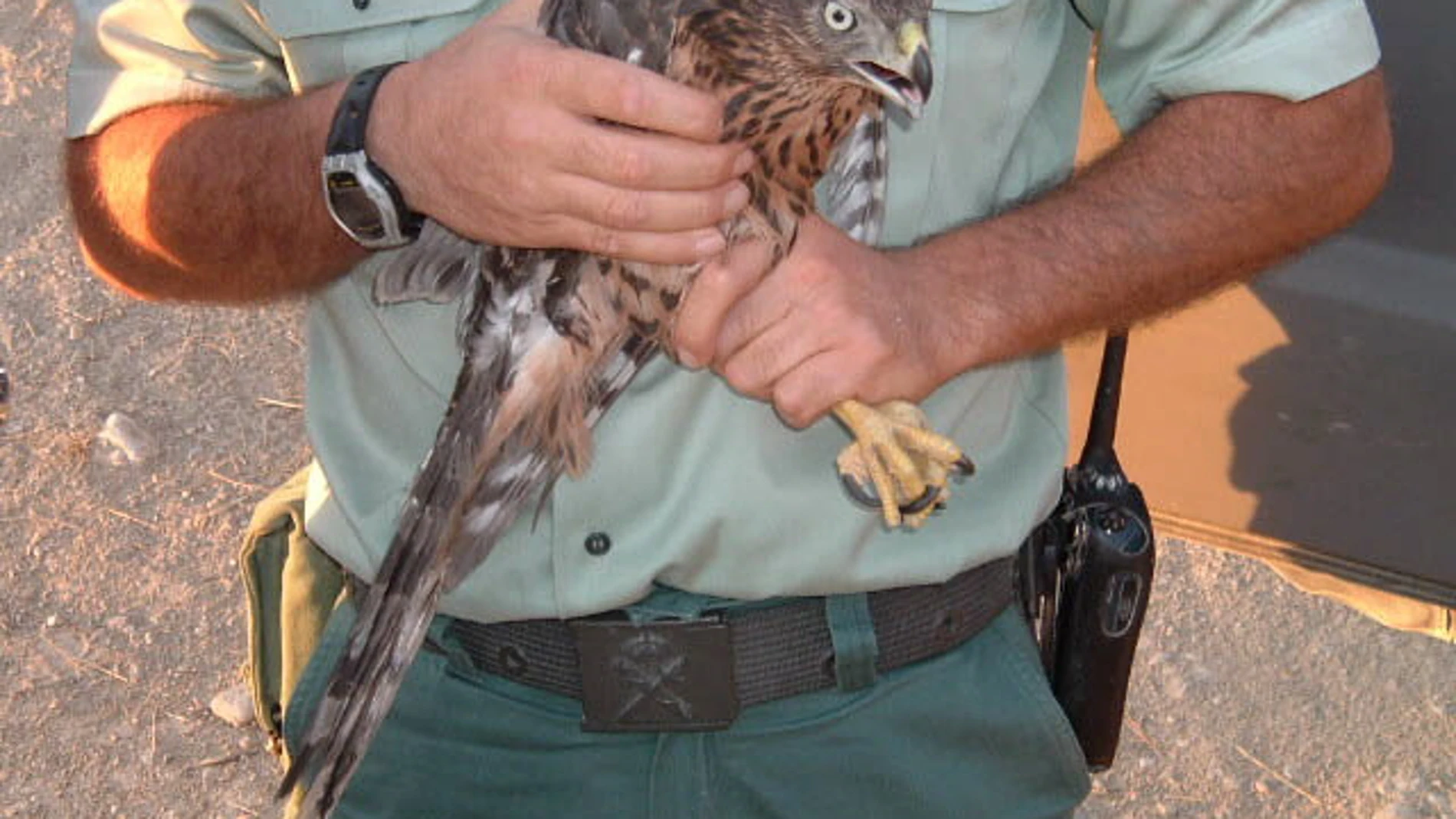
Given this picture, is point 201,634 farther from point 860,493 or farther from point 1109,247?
point 1109,247

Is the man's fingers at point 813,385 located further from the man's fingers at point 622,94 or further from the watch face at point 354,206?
the watch face at point 354,206

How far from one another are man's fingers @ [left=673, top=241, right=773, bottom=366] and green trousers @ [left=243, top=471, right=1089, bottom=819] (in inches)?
17.8

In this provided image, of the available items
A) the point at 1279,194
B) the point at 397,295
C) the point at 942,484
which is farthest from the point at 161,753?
the point at 1279,194

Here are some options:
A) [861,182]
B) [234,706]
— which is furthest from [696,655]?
[234,706]

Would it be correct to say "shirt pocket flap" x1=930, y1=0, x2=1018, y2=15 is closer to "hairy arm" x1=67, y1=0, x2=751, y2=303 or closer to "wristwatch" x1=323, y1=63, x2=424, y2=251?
"hairy arm" x1=67, y1=0, x2=751, y2=303

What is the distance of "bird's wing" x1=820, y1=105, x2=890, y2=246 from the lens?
94.7 inches

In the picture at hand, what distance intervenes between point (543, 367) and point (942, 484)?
20.1 inches

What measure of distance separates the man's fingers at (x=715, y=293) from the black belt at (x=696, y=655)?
0.44 meters

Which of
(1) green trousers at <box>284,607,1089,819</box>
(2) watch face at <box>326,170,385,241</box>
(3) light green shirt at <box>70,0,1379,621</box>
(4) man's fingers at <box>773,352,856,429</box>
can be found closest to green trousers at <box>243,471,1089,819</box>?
(1) green trousers at <box>284,607,1089,819</box>

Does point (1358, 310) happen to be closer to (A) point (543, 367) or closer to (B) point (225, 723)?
(A) point (543, 367)

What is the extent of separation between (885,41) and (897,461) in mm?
529

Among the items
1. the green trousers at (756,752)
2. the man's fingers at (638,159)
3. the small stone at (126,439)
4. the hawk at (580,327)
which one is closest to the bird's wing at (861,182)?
the hawk at (580,327)

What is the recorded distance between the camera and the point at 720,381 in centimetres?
244

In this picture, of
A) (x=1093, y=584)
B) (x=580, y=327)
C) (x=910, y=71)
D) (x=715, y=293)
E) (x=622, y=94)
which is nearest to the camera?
(x=622, y=94)
